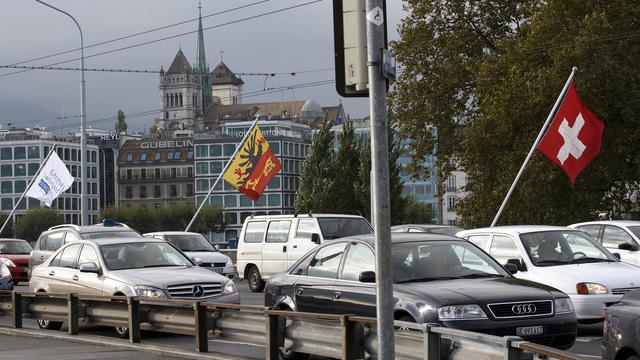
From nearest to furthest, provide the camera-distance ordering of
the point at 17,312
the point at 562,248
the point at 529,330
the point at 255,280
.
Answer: the point at 529,330 → the point at 562,248 → the point at 17,312 → the point at 255,280

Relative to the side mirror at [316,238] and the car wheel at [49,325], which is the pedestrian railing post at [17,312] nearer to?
the car wheel at [49,325]

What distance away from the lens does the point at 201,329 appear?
15023 mm

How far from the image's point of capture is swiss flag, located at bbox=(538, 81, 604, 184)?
30.9 meters

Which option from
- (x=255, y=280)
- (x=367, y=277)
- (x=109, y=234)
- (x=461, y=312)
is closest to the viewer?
(x=461, y=312)

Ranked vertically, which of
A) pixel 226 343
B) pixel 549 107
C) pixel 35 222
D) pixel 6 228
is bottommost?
pixel 226 343

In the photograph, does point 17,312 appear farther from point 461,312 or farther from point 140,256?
point 461,312

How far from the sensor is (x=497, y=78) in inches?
1784

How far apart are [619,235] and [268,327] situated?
10650 millimetres

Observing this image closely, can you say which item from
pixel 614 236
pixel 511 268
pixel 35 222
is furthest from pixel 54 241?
pixel 35 222

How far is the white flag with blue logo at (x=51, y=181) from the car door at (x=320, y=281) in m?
35.3

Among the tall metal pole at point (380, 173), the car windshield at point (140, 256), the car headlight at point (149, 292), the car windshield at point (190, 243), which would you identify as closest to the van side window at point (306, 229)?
the car windshield at point (190, 243)

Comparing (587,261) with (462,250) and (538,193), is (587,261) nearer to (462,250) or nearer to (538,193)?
(462,250)

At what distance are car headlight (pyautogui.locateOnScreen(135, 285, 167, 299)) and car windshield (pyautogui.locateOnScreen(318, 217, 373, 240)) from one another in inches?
485

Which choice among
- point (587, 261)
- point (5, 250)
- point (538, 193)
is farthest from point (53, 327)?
point (538, 193)
